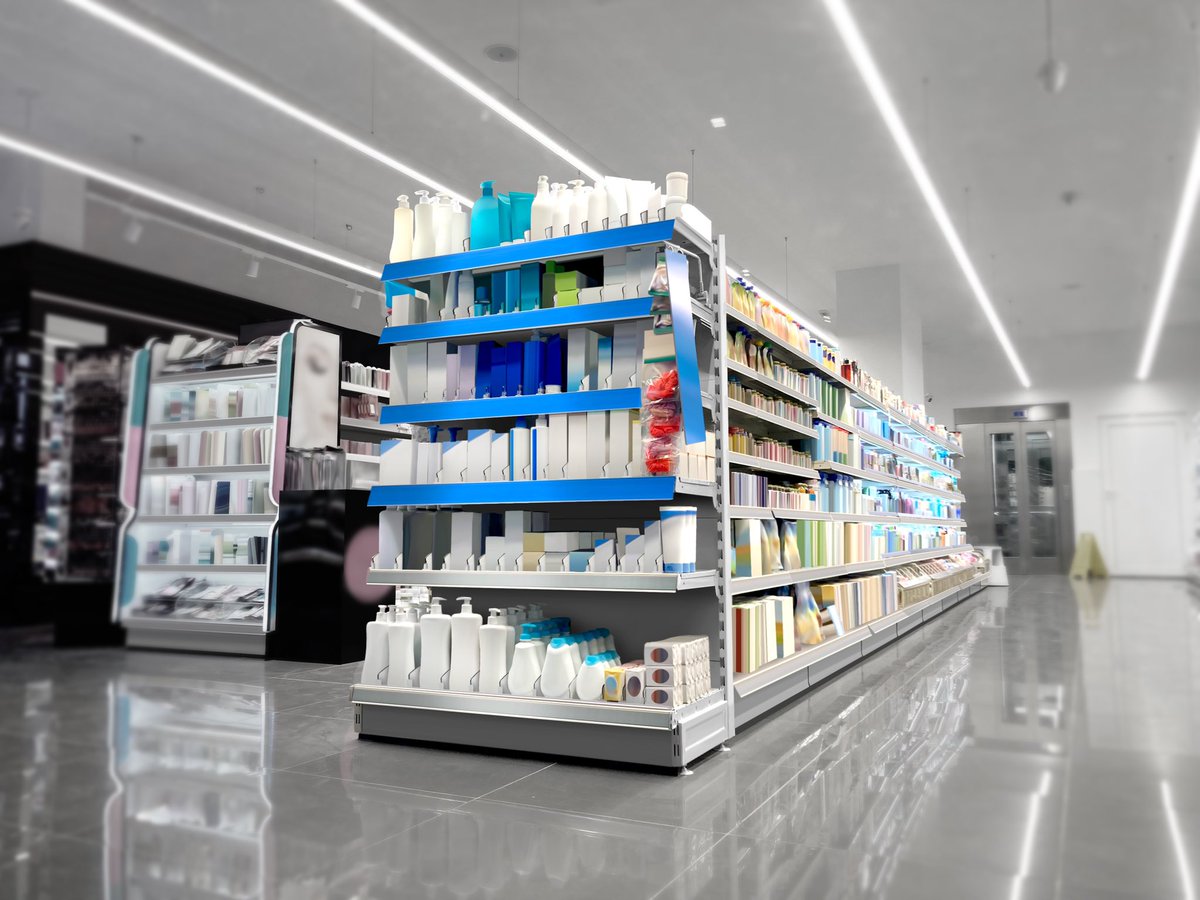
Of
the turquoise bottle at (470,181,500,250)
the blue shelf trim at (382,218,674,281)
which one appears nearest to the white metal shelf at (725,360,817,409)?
the blue shelf trim at (382,218,674,281)

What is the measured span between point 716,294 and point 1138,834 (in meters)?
2.49

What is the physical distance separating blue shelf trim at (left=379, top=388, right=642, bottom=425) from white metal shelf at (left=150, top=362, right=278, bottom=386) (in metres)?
3.69

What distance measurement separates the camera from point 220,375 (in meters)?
7.26

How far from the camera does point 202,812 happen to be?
275 cm

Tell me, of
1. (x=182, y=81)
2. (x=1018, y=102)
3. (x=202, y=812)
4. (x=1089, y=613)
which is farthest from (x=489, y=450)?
(x=1089, y=613)

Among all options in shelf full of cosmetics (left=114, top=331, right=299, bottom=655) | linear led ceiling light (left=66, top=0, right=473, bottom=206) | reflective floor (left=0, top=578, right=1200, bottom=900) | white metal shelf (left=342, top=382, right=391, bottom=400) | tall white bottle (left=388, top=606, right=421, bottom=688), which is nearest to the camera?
reflective floor (left=0, top=578, right=1200, bottom=900)

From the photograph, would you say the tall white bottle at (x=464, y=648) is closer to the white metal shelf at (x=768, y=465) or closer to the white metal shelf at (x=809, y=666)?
the white metal shelf at (x=809, y=666)

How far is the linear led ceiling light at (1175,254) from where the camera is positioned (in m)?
7.98

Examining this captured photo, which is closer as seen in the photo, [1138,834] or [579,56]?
[1138,834]

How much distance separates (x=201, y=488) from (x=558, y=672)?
5.04 meters

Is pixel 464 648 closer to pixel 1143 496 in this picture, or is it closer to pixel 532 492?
pixel 532 492

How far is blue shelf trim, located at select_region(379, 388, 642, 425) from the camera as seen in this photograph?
135 inches

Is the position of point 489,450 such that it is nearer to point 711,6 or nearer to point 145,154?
point 711,6

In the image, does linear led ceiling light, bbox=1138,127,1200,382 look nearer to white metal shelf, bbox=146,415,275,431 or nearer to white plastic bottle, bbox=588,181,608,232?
white plastic bottle, bbox=588,181,608,232
